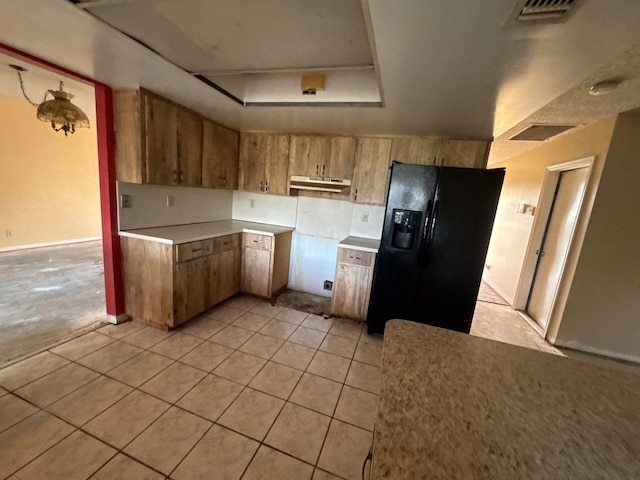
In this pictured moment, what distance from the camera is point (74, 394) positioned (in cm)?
172

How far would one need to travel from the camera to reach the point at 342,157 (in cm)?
317

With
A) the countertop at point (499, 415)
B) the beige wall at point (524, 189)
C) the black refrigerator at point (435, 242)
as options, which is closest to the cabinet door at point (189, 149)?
the black refrigerator at point (435, 242)

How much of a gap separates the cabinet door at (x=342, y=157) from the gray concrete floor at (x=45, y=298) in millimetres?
2941

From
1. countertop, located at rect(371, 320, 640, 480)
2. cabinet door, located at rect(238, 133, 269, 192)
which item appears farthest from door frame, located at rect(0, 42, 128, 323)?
countertop, located at rect(371, 320, 640, 480)

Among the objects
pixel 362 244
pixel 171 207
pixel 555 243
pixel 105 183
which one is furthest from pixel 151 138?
pixel 555 243

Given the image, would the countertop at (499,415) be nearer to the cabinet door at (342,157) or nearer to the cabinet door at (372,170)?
the cabinet door at (372,170)

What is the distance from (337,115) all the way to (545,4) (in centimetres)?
169

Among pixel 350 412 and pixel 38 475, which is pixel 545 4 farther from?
pixel 38 475

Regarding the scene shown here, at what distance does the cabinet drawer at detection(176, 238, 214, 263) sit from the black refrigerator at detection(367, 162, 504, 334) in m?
1.79

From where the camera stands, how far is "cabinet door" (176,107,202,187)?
105 inches

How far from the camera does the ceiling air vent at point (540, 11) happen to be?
0.96 meters

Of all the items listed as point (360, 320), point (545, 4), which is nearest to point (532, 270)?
point (360, 320)

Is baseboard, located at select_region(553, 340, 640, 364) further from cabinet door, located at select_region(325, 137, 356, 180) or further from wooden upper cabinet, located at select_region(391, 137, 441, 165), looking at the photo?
cabinet door, located at select_region(325, 137, 356, 180)

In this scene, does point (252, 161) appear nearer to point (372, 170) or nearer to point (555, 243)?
point (372, 170)
